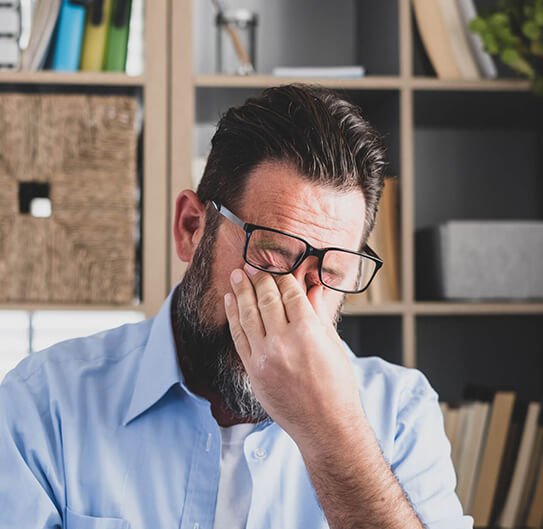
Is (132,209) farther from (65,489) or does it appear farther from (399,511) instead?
(399,511)

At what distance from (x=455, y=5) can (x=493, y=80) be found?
0.23m

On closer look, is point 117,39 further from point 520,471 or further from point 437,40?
point 520,471

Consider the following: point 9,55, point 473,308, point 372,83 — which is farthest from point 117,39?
point 473,308

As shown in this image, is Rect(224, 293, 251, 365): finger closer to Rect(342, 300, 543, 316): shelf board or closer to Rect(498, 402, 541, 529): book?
Rect(342, 300, 543, 316): shelf board

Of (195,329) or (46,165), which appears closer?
(195,329)

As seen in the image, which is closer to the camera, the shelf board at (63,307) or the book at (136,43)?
the shelf board at (63,307)

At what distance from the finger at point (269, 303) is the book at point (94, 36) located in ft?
3.11

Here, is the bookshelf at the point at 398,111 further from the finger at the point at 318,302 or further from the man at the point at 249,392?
the finger at the point at 318,302

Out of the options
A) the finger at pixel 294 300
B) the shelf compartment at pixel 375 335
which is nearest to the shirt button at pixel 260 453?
the finger at pixel 294 300

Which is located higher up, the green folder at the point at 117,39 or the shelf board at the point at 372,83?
the green folder at the point at 117,39

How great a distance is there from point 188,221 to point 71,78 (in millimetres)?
662

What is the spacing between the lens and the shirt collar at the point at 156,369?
1.02 m

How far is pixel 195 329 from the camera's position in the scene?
3.55 ft

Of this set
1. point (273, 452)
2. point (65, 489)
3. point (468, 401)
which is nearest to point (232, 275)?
point (273, 452)
